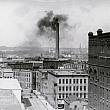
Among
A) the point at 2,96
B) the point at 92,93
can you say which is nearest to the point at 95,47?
the point at 92,93

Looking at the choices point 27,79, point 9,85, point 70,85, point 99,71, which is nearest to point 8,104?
point 99,71

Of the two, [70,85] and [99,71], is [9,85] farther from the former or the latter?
[70,85]

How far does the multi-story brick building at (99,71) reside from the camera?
759 cm

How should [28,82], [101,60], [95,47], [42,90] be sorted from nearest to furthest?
[101,60]
[95,47]
[42,90]
[28,82]

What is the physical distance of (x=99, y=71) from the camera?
8148 mm

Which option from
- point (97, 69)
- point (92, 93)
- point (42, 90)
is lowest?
point (42, 90)

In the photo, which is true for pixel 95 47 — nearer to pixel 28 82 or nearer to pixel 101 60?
pixel 101 60

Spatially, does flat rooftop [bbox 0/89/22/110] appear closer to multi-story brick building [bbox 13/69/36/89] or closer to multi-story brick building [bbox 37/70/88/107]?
multi-story brick building [bbox 37/70/88/107]

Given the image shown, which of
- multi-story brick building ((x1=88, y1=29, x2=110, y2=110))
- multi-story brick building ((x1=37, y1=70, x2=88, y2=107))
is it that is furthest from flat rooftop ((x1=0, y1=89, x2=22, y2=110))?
multi-story brick building ((x1=37, y1=70, x2=88, y2=107))

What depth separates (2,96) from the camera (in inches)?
267

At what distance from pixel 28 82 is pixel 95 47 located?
1307 cm

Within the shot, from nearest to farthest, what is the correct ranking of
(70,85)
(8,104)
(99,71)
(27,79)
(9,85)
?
(8,104), (99,71), (9,85), (70,85), (27,79)

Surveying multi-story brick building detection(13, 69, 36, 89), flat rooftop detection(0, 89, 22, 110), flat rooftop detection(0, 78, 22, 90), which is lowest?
multi-story brick building detection(13, 69, 36, 89)

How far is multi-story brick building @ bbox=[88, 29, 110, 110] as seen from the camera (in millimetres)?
7590
